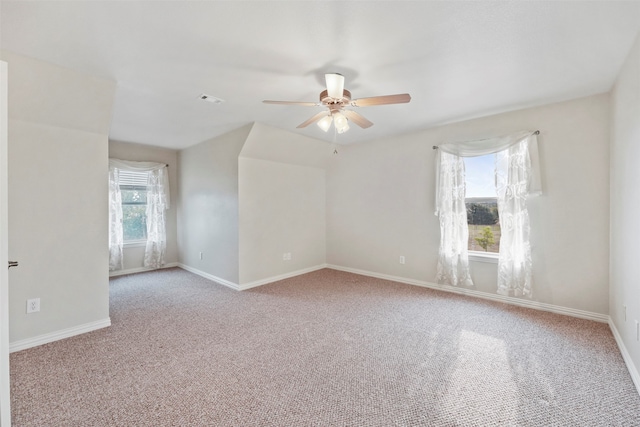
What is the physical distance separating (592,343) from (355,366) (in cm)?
214

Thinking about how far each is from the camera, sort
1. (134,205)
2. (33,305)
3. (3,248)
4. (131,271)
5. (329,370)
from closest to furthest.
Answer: (3,248), (329,370), (33,305), (131,271), (134,205)

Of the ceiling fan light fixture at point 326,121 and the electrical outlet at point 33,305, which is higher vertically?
the ceiling fan light fixture at point 326,121

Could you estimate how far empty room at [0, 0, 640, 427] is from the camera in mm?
1663

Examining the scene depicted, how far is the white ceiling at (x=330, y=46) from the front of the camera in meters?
1.59

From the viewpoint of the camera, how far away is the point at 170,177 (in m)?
5.41

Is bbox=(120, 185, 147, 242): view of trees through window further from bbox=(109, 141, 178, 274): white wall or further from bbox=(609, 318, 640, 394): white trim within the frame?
bbox=(609, 318, 640, 394): white trim

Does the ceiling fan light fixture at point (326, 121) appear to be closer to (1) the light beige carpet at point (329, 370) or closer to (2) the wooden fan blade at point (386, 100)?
(2) the wooden fan blade at point (386, 100)

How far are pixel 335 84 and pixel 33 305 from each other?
10.6 ft

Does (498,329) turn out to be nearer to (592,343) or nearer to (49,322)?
(592,343)

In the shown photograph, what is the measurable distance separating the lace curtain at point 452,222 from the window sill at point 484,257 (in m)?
0.08

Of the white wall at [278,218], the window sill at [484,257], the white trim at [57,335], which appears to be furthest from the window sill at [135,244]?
the window sill at [484,257]

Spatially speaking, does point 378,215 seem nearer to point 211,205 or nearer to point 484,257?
point 484,257

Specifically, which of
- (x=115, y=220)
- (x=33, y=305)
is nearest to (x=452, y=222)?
(x=33, y=305)

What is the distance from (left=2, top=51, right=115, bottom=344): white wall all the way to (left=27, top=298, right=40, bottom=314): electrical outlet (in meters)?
0.03
